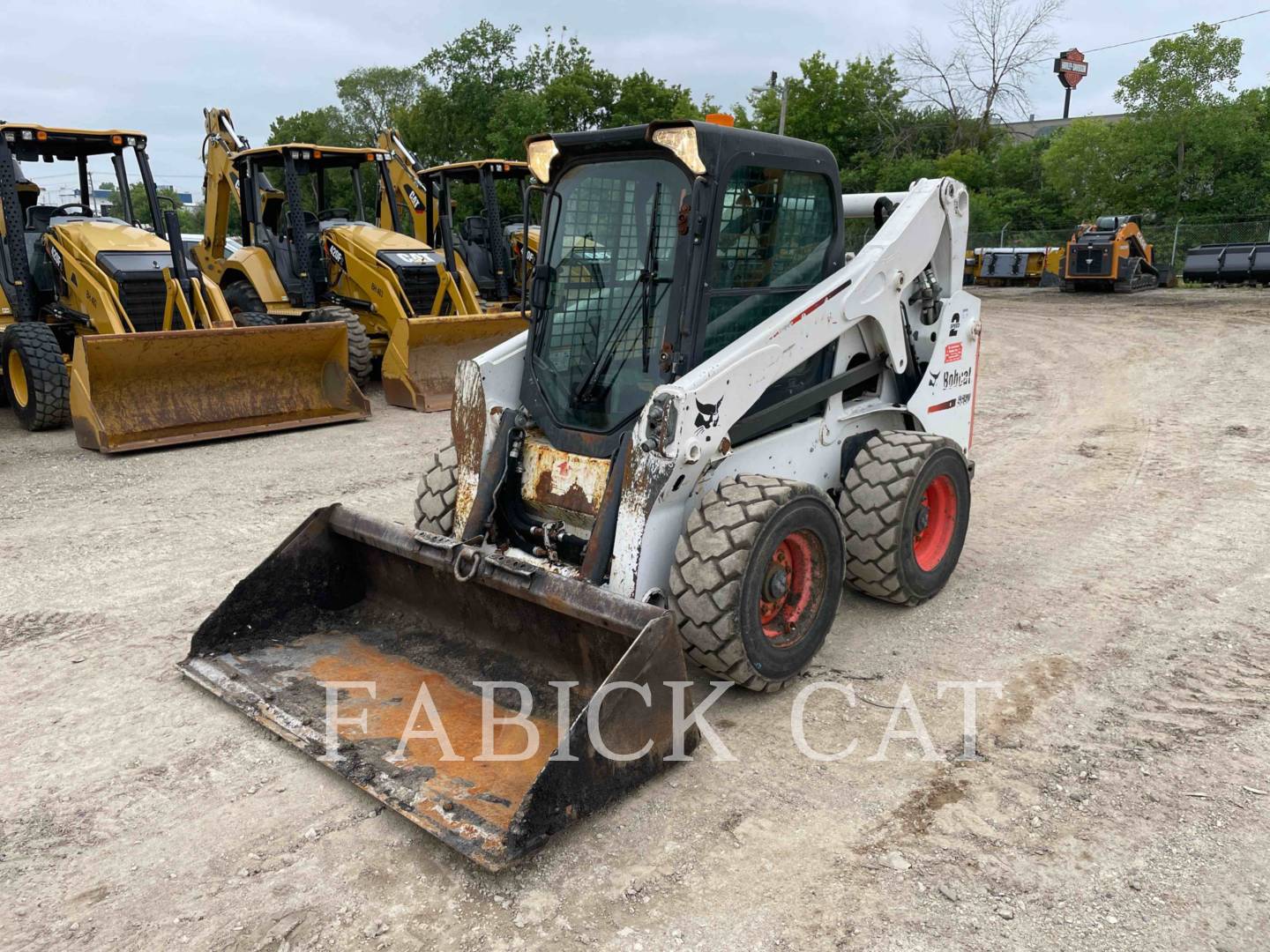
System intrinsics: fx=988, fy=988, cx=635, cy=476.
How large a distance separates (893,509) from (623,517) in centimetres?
142

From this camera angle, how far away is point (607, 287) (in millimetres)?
4176

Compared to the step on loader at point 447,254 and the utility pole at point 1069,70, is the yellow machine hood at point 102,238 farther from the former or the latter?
the utility pole at point 1069,70

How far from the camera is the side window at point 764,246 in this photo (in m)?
3.97

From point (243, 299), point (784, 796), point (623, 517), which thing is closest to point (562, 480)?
point (623, 517)

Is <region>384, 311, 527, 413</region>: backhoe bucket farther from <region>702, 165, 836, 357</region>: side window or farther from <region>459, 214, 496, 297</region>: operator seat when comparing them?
<region>702, 165, 836, 357</region>: side window

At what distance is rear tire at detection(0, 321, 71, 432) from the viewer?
8.57 metres

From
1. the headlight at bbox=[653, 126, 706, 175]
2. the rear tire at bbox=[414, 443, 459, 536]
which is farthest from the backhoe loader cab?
the headlight at bbox=[653, 126, 706, 175]

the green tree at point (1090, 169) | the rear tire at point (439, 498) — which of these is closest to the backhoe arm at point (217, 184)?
the rear tire at point (439, 498)

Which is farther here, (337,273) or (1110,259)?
(1110,259)

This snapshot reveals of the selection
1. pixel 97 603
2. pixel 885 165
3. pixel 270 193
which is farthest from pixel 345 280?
pixel 885 165

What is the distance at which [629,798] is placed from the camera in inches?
128

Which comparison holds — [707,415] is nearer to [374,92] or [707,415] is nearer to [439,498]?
[439,498]

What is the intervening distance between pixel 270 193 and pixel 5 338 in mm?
3465

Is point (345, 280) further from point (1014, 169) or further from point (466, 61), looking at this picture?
point (1014, 169)
